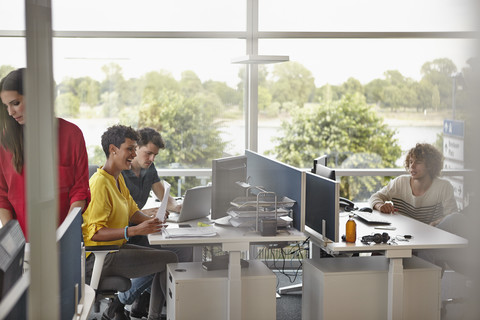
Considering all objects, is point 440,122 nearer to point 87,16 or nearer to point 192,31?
point 192,31

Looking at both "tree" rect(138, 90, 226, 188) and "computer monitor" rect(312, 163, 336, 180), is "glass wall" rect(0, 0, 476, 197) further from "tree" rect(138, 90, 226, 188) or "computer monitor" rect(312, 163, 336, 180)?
"computer monitor" rect(312, 163, 336, 180)

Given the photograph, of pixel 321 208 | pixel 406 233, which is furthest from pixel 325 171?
pixel 406 233

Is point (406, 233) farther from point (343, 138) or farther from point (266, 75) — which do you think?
point (266, 75)

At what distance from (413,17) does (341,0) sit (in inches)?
25.0

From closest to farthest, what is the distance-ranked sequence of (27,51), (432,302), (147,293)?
1. (27,51)
2. (432,302)
3. (147,293)

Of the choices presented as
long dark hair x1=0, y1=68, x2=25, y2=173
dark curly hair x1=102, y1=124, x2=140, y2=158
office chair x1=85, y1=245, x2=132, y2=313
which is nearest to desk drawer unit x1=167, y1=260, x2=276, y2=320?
office chair x1=85, y1=245, x2=132, y2=313

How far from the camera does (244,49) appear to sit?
4922mm

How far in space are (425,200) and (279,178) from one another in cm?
114

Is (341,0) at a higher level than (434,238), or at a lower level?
higher

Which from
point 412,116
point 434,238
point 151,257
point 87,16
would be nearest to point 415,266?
point 434,238

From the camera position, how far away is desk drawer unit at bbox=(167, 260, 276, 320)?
311cm

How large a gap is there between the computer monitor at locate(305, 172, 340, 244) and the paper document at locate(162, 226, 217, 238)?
22.3 inches

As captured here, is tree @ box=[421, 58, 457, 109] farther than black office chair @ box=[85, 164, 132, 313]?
Yes

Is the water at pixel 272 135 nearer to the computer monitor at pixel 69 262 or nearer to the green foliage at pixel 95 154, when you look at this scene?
the green foliage at pixel 95 154
